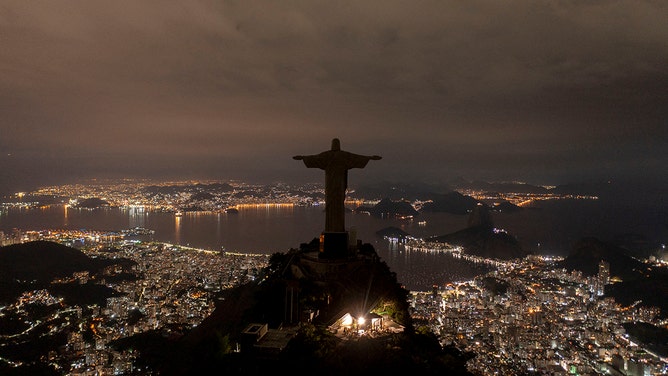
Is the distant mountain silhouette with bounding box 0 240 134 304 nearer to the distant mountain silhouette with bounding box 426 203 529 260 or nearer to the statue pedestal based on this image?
the statue pedestal

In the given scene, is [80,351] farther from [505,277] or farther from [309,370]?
[505,277]

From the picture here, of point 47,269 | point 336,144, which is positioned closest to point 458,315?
point 336,144

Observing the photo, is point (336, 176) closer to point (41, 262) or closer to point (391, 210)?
point (41, 262)

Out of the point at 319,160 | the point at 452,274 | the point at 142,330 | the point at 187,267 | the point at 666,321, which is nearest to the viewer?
the point at 319,160

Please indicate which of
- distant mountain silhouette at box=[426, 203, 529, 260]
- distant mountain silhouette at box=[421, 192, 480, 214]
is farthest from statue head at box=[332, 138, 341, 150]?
distant mountain silhouette at box=[421, 192, 480, 214]

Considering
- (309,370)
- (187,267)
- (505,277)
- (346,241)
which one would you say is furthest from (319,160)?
(505,277)

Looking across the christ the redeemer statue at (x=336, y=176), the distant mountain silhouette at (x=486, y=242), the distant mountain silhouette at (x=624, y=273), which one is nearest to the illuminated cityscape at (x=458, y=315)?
the distant mountain silhouette at (x=624, y=273)
